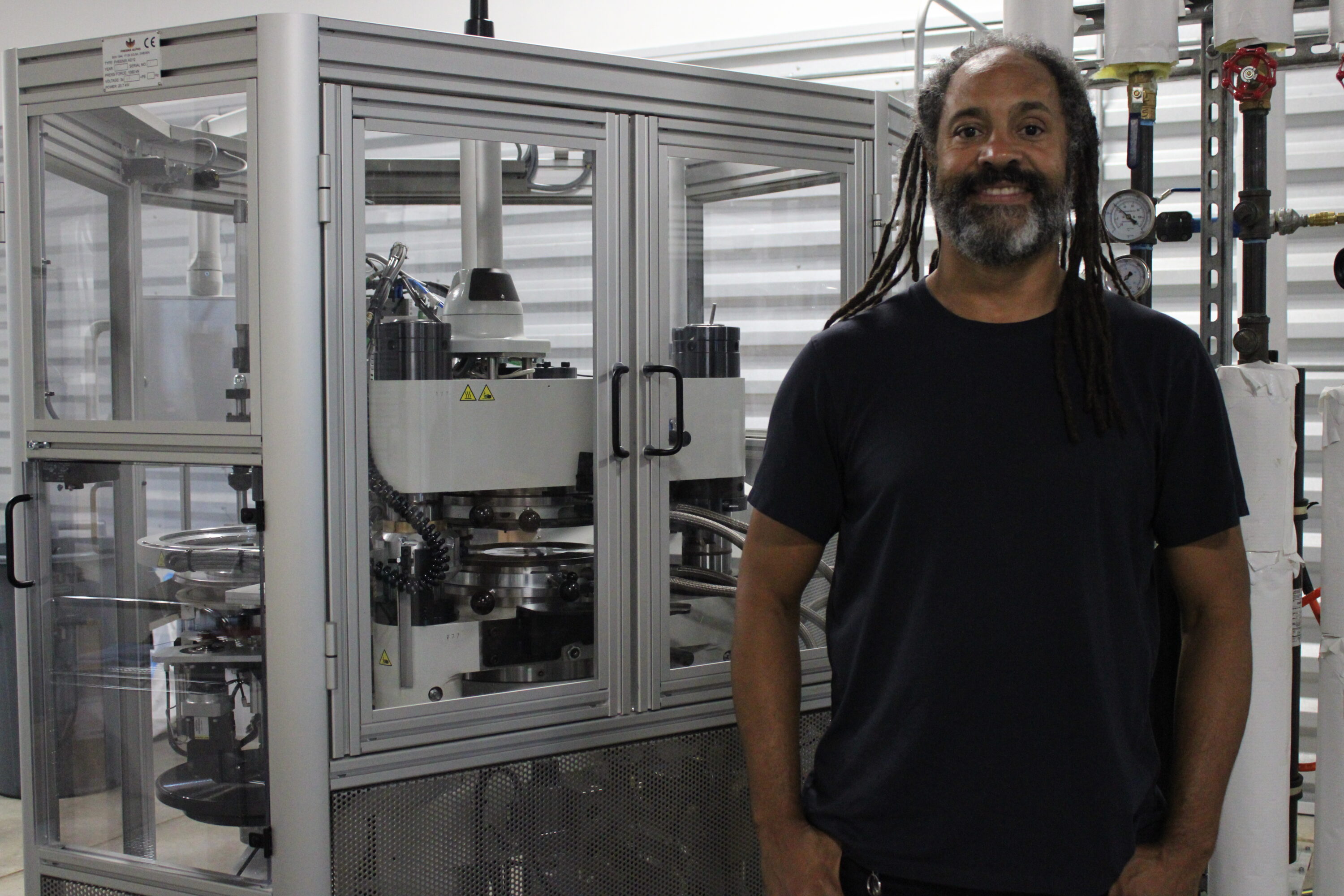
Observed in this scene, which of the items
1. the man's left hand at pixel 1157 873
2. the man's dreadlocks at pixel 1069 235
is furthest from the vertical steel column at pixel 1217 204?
the man's left hand at pixel 1157 873

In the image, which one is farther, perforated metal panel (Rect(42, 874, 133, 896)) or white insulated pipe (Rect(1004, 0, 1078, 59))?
perforated metal panel (Rect(42, 874, 133, 896))

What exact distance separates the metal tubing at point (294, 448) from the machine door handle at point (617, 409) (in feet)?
1.63

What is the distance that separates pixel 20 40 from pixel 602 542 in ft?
11.2

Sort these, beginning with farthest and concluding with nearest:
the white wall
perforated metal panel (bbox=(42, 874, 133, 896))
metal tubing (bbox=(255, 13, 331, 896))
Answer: the white wall, perforated metal panel (bbox=(42, 874, 133, 896)), metal tubing (bbox=(255, 13, 331, 896))

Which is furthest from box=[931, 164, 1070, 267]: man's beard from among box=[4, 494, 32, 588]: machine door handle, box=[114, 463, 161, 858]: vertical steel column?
box=[4, 494, 32, 588]: machine door handle

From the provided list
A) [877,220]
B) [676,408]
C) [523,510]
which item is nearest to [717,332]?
[676,408]

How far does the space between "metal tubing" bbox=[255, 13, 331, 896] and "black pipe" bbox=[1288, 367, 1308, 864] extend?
62.1 inches

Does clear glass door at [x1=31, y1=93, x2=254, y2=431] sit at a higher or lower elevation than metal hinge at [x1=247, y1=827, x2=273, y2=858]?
higher

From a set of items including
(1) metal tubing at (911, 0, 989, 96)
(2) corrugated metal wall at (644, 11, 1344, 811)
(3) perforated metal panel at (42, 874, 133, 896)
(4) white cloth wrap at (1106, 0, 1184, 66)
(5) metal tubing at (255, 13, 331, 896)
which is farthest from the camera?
(2) corrugated metal wall at (644, 11, 1344, 811)

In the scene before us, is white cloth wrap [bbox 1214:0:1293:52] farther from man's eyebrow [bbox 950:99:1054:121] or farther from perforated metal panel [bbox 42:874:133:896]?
perforated metal panel [bbox 42:874:133:896]

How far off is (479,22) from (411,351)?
2.27ft

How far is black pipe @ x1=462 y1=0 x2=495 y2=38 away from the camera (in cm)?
209

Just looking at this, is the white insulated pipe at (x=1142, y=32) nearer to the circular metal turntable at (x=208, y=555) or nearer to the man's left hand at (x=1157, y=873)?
the man's left hand at (x=1157, y=873)

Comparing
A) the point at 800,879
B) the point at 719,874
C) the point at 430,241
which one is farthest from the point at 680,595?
the point at 800,879
